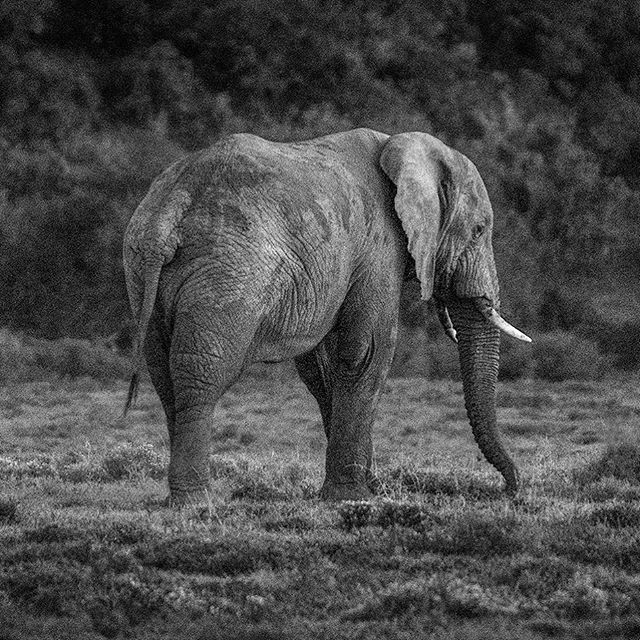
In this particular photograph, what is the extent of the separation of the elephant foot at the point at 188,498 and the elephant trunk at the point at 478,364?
231cm

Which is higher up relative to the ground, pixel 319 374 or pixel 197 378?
pixel 319 374

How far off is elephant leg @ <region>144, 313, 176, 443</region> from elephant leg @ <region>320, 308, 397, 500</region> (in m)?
1.33

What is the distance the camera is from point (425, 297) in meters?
11.6

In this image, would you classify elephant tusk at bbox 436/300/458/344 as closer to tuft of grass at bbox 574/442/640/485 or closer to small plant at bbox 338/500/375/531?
tuft of grass at bbox 574/442/640/485

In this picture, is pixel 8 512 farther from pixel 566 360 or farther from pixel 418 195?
pixel 566 360

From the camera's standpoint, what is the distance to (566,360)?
1053 inches

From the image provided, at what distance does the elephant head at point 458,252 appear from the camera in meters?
11.6

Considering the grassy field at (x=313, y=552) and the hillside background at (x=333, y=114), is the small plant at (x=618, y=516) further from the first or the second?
the hillside background at (x=333, y=114)

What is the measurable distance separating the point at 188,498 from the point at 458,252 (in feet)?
9.21

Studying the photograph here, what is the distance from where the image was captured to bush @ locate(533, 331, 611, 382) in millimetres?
26484

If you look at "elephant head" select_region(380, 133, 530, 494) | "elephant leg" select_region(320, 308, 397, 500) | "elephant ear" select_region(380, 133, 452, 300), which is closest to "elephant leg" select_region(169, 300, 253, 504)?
"elephant leg" select_region(320, 308, 397, 500)

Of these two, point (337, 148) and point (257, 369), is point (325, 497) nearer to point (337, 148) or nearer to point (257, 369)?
point (337, 148)

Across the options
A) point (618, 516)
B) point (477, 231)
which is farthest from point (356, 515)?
point (477, 231)

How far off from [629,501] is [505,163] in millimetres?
31048
